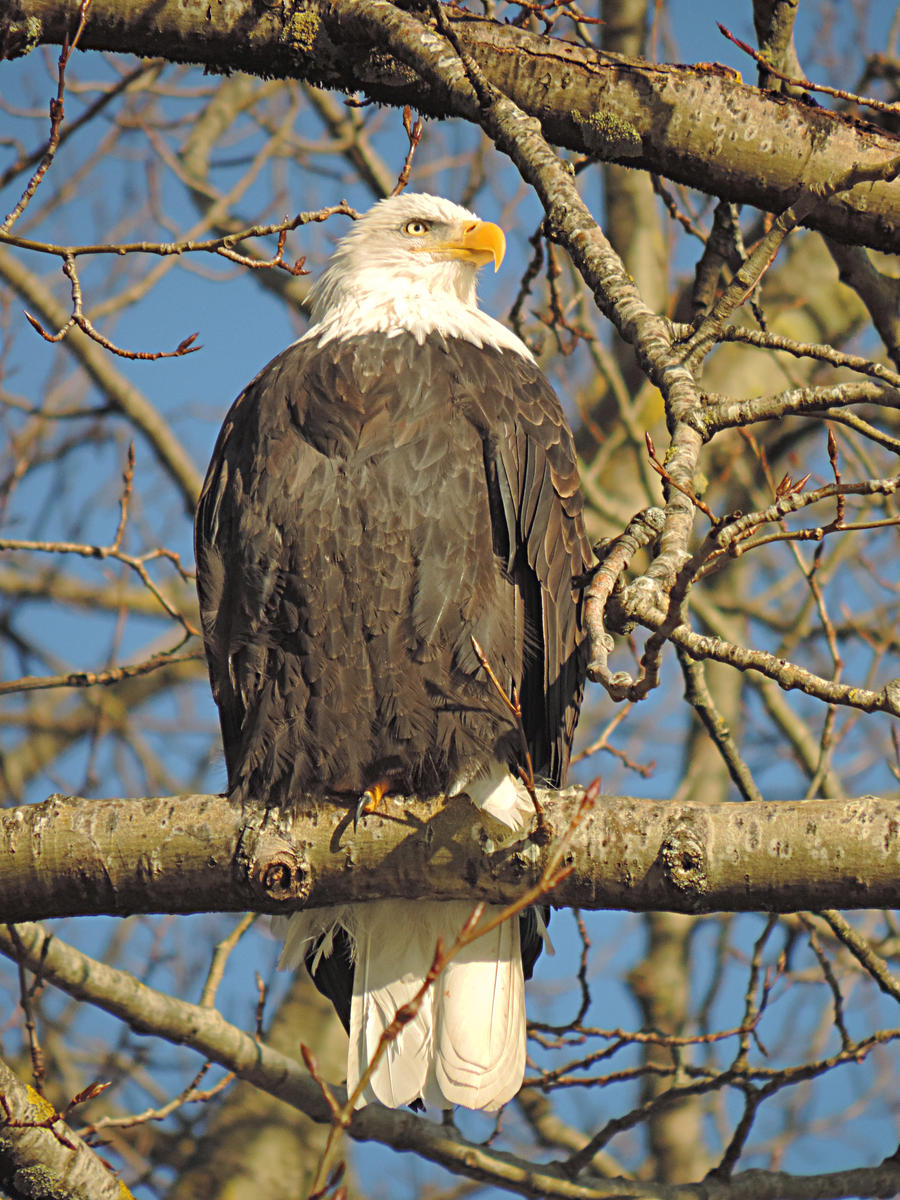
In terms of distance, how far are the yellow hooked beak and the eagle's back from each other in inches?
29.5

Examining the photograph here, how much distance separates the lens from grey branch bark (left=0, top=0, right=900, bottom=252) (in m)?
3.22

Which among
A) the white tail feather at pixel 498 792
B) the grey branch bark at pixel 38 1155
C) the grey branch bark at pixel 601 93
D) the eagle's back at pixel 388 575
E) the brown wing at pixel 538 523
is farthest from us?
the grey branch bark at pixel 601 93

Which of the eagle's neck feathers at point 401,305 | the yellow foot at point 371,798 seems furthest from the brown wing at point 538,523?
the yellow foot at point 371,798

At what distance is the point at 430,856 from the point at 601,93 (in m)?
1.95

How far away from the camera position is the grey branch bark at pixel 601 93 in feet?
10.6

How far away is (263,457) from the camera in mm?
2990

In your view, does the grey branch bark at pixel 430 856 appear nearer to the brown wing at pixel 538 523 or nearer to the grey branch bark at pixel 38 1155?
the grey branch bark at pixel 38 1155

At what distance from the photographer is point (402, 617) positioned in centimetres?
286

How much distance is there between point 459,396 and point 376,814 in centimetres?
107

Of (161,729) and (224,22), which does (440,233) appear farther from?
(161,729)

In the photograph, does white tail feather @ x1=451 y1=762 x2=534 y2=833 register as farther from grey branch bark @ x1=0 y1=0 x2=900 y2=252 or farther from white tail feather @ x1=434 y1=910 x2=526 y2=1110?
grey branch bark @ x1=0 y1=0 x2=900 y2=252

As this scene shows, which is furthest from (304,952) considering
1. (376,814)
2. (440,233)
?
(440,233)

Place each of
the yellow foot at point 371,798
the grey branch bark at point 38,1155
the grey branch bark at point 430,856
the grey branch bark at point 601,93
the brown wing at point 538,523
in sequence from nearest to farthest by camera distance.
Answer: the grey branch bark at point 430,856 → the yellow foot at point 371,798 → the grey branch bark at point 38,1155 → the brown wing at point 538,523 → the grey branch bark at point 601,93

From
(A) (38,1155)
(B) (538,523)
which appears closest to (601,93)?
(B) (538,523)
